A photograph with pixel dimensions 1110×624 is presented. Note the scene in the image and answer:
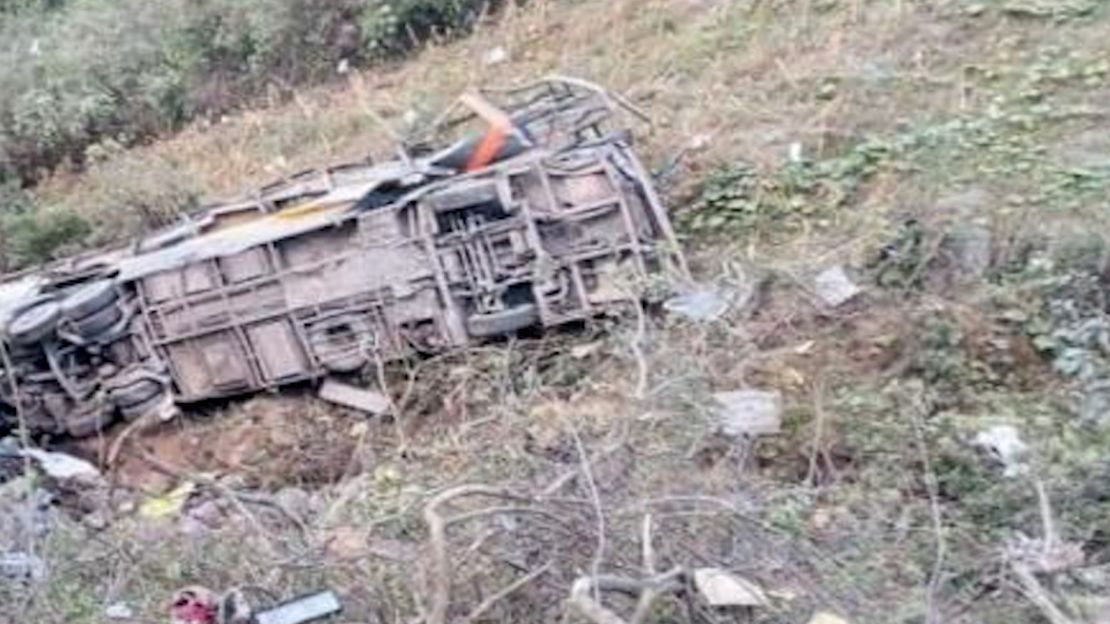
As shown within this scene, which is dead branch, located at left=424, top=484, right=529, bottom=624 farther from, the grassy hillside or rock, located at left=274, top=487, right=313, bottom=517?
rock, located at left=274, top=487, right=313, bottom=517

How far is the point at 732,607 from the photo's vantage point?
15.8 feet

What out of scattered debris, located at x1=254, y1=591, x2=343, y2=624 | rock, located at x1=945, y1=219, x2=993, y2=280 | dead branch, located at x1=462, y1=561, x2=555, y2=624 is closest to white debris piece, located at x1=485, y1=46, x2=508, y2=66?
rock, located at x1=945, y1=219, x2=993, y2=280

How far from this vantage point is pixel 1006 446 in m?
6.11

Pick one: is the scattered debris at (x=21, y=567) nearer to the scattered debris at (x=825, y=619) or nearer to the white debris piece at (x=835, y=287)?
the scattered debris at (x=825, y=619)

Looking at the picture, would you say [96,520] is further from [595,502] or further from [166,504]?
[595,502]

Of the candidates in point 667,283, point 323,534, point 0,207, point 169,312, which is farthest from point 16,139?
point 323,534

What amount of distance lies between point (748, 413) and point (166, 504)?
2.35 metres

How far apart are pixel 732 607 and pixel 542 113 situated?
185 inches

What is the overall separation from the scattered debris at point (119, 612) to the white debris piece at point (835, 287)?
3.58 metres

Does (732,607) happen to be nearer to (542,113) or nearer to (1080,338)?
(1080,338)

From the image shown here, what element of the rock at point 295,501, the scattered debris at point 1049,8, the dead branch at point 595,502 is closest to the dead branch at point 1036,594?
the dead branch at point 595,502

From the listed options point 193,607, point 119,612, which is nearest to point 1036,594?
point 193,607

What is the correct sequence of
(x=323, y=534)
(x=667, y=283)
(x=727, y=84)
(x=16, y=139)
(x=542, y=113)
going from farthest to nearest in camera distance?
(x=16, y=139)
(x=727, y=84)
(x=542, y=113)
(x=667, y=283)
(x=323, y=534)

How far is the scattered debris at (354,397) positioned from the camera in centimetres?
825
